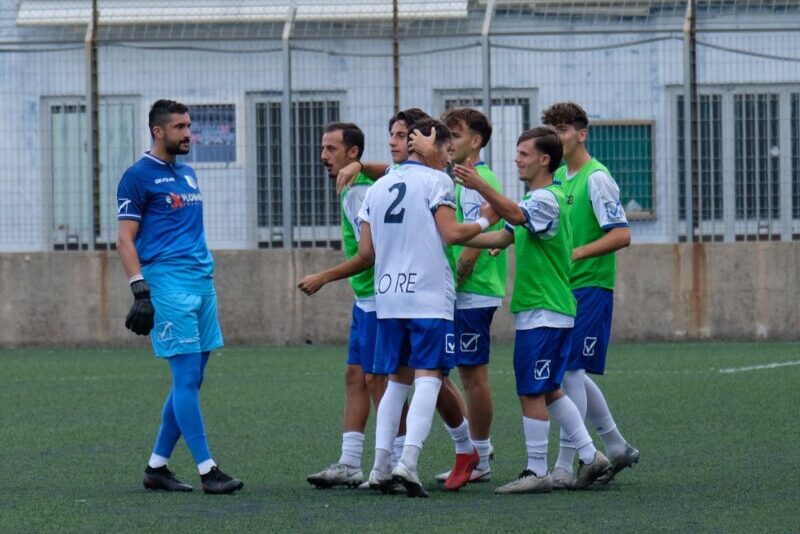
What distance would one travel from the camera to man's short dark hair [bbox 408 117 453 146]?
25.0ft

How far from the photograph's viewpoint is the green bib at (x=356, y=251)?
321 inches

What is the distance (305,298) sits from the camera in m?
17.6

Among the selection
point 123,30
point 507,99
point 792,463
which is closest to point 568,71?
point 507,99

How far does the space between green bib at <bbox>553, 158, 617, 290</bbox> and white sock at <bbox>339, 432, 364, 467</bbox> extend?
1311 mm

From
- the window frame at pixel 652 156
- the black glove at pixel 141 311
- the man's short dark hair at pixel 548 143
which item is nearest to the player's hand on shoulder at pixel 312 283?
the black glove at pixel 141 311

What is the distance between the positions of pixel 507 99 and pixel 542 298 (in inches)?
403

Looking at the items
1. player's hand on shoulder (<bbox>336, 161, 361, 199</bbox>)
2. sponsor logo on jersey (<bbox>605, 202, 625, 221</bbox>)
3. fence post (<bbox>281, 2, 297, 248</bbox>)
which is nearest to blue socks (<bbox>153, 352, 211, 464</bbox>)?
player's hand on shoulder (<bbox>336, 161, 361, 199</bbox>)

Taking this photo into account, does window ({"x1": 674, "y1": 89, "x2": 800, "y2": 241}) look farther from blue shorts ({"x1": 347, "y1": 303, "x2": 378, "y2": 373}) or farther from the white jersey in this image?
the white jersey

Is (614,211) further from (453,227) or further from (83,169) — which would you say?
(83,169)

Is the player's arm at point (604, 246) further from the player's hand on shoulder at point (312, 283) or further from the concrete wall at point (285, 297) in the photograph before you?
the concrete wall at point (285, 297)

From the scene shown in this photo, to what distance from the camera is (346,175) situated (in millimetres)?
8094

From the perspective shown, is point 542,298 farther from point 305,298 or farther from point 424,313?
point 305,298

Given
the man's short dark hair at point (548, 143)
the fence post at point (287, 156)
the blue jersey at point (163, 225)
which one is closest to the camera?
the man's short dark hair at point (548, 143)

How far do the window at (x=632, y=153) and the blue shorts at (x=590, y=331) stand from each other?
9.53m
